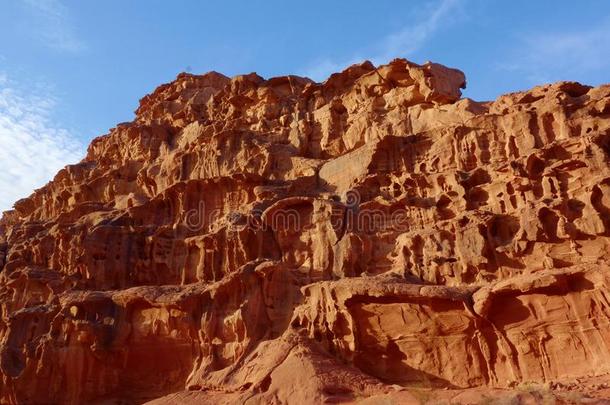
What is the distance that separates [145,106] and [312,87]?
20.9 metres

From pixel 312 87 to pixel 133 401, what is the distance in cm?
2439

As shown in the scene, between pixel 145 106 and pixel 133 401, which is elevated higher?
pixel 145 106

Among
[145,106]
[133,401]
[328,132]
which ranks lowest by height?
[133,401]

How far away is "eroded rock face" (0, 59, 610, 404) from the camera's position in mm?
18047

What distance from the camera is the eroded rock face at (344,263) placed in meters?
18.0

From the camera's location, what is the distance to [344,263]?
23.6 m

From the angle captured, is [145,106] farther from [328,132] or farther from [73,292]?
[73,292]

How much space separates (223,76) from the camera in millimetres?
50312

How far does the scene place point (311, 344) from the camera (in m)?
18.7

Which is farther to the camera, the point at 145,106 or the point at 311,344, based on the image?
the point at 145,106

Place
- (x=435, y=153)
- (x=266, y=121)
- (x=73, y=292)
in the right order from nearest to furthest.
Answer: (x=73, y=292) < (x=435, y=153) < (x=266, y=121)

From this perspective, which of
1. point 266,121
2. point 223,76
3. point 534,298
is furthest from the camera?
point 223,76

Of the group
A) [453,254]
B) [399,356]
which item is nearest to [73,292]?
[399,356]

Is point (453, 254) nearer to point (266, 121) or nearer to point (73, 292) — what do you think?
point (73, 292)
